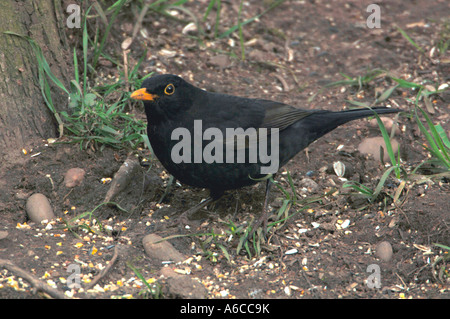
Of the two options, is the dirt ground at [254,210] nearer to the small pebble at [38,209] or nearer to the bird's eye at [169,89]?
the small pebble at [38,209]

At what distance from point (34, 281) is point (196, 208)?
1400mm

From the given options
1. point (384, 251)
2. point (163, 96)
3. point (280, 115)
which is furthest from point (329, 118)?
point (163, 96)

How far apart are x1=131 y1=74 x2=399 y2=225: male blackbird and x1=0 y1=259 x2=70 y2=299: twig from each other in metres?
1.20

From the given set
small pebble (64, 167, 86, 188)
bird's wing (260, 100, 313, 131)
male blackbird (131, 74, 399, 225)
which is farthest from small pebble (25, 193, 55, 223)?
bird's wing (260, 100, 313, 131)

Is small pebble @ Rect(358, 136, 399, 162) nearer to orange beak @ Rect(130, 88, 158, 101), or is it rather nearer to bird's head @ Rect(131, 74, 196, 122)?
bird's head @ Rect(131, 74, 196, 122)

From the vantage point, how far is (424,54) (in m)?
5.82

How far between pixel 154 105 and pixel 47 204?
104cm

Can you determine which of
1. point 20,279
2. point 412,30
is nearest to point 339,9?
point 412,30

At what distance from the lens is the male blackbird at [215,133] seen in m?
4.00

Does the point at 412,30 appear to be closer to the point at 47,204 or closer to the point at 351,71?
the point at 351,71

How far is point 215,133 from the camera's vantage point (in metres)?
4.07

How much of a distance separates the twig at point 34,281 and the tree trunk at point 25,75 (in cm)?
103

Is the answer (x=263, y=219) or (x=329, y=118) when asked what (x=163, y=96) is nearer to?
(x=263, y=219)

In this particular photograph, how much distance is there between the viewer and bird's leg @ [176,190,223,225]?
4.15 meters
